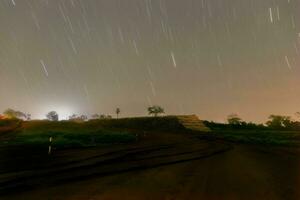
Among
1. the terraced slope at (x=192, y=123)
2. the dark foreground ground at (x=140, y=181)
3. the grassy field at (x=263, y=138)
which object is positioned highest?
the terraced slope at (x=192, y=123)

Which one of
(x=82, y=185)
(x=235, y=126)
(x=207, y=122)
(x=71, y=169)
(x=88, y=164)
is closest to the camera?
(x=82, y=185)

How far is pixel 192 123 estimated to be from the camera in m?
93.6

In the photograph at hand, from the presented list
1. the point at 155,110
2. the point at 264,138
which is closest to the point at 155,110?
the point at 155,110

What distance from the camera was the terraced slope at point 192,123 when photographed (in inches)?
3412

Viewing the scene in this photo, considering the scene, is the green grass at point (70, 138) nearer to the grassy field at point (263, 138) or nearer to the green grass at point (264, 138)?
the grassy field at point (263, 138)

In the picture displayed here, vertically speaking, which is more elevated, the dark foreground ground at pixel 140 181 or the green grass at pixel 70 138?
the green grass at pixel 70 138

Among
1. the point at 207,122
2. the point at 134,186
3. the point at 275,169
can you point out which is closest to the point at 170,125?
the point at 207,122

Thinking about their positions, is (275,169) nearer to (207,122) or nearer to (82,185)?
(82,185)

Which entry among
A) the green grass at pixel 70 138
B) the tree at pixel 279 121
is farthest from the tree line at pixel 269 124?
the green grass at pixel 70 138

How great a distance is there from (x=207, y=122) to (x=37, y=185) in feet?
321

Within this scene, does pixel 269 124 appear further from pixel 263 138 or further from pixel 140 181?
pixel 140 181

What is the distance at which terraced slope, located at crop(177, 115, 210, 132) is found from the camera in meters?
86.7

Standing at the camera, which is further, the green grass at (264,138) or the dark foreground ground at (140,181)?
the green grass at (264,138)

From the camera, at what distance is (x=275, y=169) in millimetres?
18797
